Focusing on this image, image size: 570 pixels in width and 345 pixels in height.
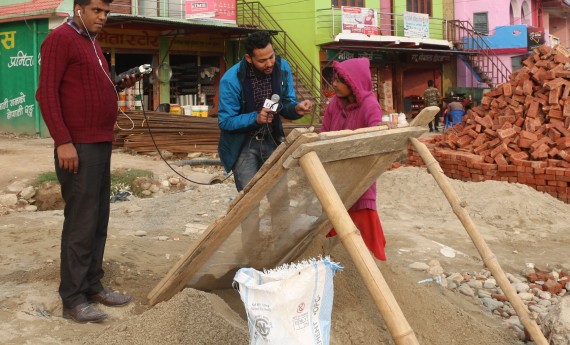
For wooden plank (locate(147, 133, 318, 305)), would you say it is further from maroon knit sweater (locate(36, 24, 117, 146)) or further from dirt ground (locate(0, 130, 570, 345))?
maroon knit sweater (locate(36, 24, 117, 146))

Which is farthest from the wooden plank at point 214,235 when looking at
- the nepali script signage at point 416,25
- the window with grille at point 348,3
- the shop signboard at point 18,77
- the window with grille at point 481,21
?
the window with grille at point 481,21

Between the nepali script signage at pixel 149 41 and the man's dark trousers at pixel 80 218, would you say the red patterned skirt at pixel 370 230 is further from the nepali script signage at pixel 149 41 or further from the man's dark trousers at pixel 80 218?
the nepali script signage at pixel 149 41

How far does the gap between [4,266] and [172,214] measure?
2936 mm

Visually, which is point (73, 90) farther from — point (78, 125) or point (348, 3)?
point (348, 3)

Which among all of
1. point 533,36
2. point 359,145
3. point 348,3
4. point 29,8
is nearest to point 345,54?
point 348,3

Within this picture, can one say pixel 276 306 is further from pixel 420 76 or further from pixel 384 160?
pixel 420 76

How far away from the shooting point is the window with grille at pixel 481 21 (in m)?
30.0

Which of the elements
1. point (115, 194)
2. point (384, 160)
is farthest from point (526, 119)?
point (384, 160)

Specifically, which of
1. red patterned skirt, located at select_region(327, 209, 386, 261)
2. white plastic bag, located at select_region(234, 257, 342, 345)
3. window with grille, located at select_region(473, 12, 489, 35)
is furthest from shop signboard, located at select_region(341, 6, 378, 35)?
white plastic bag, located at select_region(234, 257, 342, 345)

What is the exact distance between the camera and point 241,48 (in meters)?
21.7

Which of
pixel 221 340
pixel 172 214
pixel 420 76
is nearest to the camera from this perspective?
pixel 221 340

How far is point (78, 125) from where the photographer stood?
354 centimetres

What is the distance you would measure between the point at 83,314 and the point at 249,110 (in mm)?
1639

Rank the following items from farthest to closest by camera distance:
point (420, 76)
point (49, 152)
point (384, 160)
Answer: point (420, 76)
point (49, 152)
point (384, 160)
